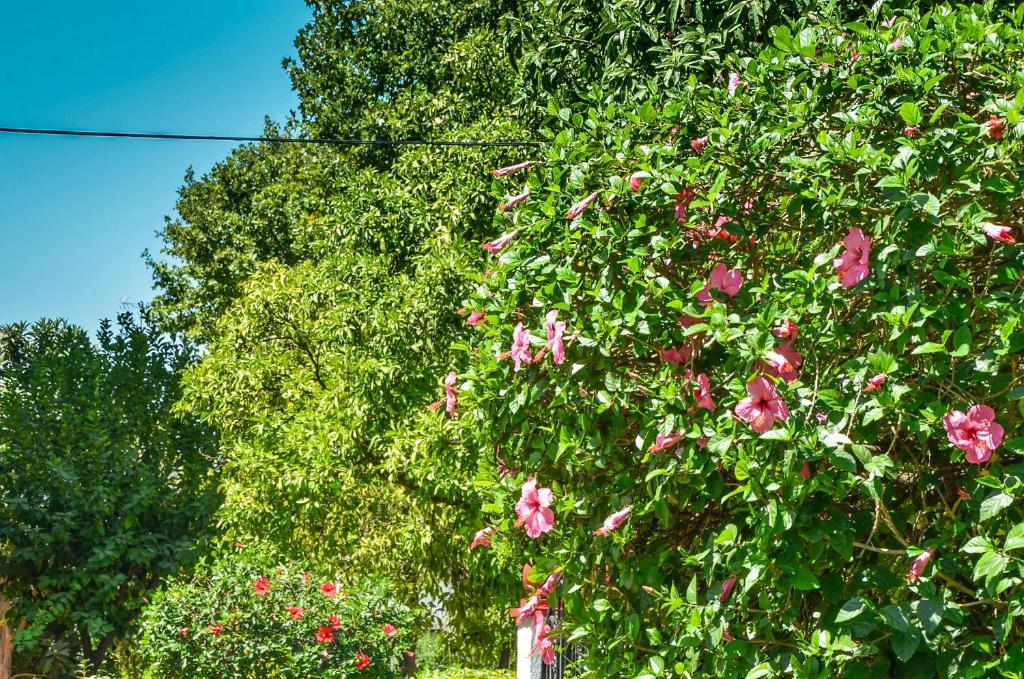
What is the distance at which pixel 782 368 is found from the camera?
132 inches

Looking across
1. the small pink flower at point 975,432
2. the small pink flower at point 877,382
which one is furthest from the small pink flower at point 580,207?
the small pink flower at point 975,432

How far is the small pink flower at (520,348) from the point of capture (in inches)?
162

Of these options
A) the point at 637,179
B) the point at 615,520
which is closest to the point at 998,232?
the point at 637,179

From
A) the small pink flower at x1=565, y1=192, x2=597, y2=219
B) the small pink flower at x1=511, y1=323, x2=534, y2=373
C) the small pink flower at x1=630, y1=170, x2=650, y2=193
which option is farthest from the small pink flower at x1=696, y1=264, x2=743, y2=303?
the small pink flower at x1=511, y1=323, x2=534, y2=373

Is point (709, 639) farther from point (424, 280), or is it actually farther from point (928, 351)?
point (424, 280)

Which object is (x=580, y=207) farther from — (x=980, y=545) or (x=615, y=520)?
(x=980, y=545)

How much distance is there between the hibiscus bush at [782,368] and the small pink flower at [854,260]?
12mm

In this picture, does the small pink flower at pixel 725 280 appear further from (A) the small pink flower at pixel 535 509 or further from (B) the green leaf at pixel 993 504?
(B) the green leaf at pixel 993 504

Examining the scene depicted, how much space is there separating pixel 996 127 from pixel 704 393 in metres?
1.25

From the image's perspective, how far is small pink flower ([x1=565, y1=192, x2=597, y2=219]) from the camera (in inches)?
160

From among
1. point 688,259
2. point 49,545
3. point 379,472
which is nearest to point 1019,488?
point 688,259

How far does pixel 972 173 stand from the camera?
3324 millimetres

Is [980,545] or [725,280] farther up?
[725,280]

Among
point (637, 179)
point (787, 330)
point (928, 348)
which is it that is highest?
point (637, 179)
